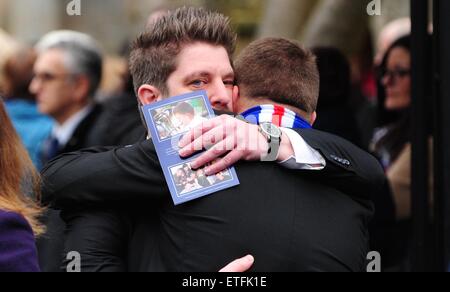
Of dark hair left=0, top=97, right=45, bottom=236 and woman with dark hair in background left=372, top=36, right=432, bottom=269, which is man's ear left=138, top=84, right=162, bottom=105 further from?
woman with dark hair in background left=372, top=36, right=432, bottom=269

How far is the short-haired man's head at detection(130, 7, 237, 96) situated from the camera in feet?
9.91

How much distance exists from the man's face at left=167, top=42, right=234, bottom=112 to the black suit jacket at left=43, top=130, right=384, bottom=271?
0.26m

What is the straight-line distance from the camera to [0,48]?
26.8ft

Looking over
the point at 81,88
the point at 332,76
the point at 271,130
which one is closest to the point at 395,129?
the point at 332,76

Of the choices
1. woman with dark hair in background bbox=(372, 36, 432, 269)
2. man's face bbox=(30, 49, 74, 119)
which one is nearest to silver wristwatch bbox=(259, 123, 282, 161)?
woman with dark hair in background bbox=(372, 36, 432, 269)

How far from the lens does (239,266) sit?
2662mm

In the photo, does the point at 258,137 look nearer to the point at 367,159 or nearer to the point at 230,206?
the point at 230,206

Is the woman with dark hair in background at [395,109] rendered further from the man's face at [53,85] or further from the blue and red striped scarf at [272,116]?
the blue and red striped scarf at [272,116]

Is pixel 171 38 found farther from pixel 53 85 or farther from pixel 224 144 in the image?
pixel 53 85

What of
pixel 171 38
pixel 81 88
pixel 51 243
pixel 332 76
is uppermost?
pixel 171 38

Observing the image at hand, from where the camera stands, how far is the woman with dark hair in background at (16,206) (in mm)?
2570

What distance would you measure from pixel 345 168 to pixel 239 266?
0.46 metres

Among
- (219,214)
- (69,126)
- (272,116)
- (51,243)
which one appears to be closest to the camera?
(219,214)

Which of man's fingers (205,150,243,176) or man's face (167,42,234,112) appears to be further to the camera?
man's face (167,42,234,112)
